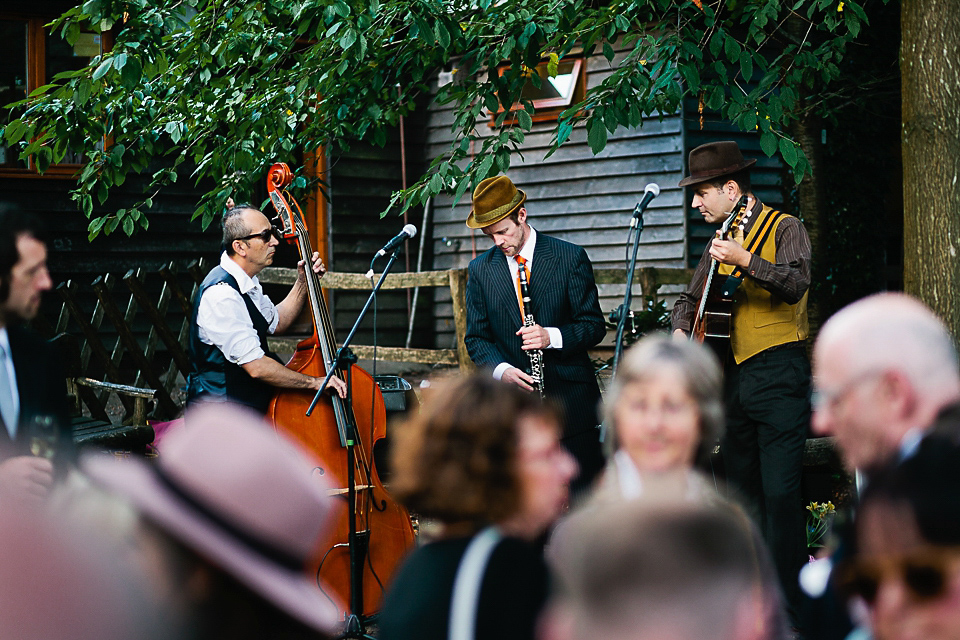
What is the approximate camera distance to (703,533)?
3.54 feet

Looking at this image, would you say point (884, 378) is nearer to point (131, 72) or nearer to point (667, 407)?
point (667, 407)

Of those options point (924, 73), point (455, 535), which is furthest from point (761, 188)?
point (455, 535)

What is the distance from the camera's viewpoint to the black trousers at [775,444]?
4039 millimetres

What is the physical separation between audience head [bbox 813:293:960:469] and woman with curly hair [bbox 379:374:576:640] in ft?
1.76

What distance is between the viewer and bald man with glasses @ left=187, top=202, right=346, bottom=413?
4199mm

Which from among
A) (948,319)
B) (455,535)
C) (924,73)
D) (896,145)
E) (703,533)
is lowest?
(455,535)

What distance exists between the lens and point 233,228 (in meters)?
4.36

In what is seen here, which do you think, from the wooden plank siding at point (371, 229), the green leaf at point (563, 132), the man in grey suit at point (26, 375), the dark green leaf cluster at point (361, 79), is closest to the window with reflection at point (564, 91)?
the wooden plank siding at point (371, 229)

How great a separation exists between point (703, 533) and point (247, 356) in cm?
337

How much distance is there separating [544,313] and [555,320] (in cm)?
6

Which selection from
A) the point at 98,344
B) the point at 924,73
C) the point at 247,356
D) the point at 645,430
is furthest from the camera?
the point at 98,344

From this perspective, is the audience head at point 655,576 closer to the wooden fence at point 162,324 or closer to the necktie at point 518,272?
the necktie at point 518,272

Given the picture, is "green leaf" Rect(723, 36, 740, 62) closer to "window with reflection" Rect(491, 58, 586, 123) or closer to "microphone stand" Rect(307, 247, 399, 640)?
"microphone stand" Rect(307, 247, 399, 640)

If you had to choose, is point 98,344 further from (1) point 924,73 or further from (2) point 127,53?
(1) point 924,73
